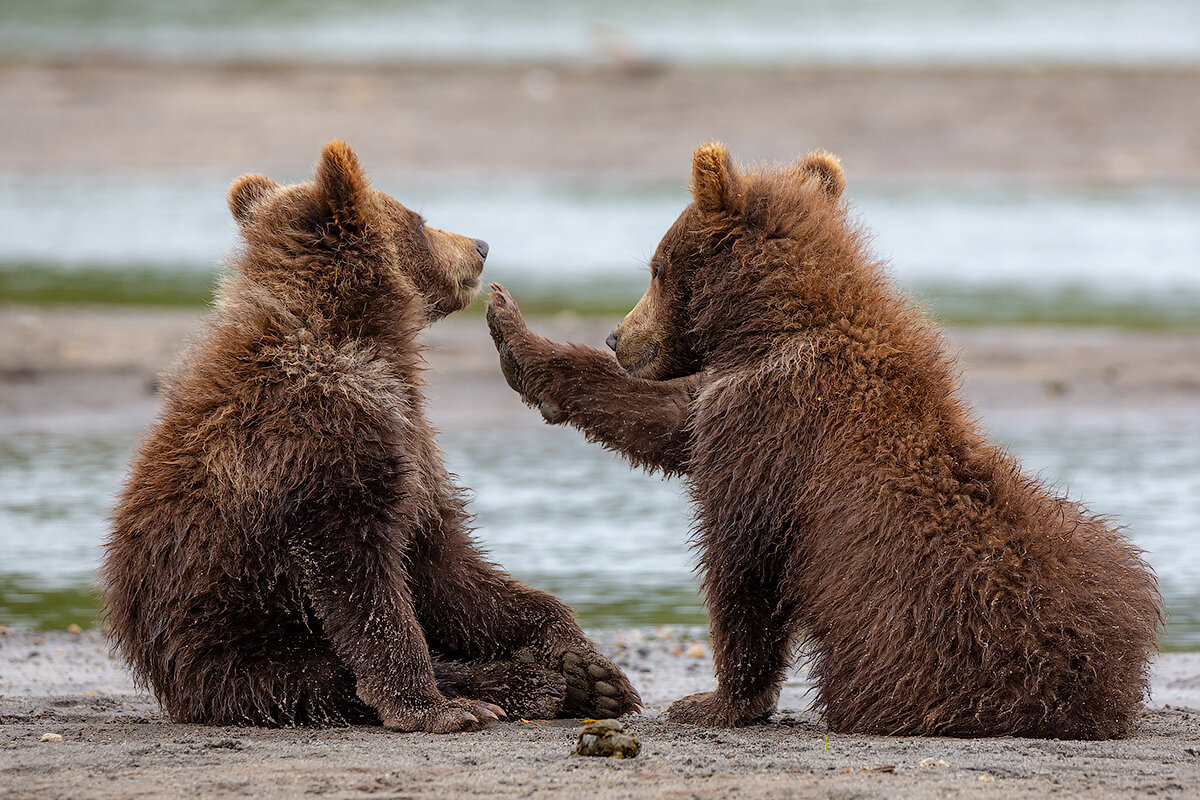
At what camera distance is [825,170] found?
19.8ft

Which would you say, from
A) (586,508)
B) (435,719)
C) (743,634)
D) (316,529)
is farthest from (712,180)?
(586,508)

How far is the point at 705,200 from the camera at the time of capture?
5.61 metres

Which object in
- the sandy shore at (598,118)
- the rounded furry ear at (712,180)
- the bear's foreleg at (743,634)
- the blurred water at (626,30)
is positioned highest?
the blurred water at (626,30)

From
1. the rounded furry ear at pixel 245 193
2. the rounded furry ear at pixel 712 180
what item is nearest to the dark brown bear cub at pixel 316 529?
the rounded furry ear at pixel 245 193

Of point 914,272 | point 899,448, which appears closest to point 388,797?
point 899,448

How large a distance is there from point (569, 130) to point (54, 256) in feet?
34.3

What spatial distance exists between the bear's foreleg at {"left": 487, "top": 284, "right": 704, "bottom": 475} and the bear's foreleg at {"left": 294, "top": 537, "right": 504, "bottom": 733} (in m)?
1.04

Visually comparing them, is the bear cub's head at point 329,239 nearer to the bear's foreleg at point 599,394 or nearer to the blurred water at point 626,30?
the bear's foreleg at point 599,394

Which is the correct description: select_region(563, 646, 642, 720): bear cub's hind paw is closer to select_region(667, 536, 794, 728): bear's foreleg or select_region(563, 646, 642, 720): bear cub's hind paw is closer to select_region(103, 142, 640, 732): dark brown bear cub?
select_region(103, 142, 640, 732): dark brown bear cub

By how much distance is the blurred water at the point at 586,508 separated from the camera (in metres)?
8.08

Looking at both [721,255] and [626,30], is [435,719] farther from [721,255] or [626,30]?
[626,30]

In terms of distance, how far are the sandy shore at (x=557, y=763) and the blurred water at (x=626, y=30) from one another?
25.8 meters

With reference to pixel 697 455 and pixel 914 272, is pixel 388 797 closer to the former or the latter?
pixel 697 455

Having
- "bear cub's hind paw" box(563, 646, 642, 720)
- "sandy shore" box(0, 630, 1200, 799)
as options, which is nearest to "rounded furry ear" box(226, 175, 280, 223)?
"sandy shore" box(0, 630, 1200, 799)
